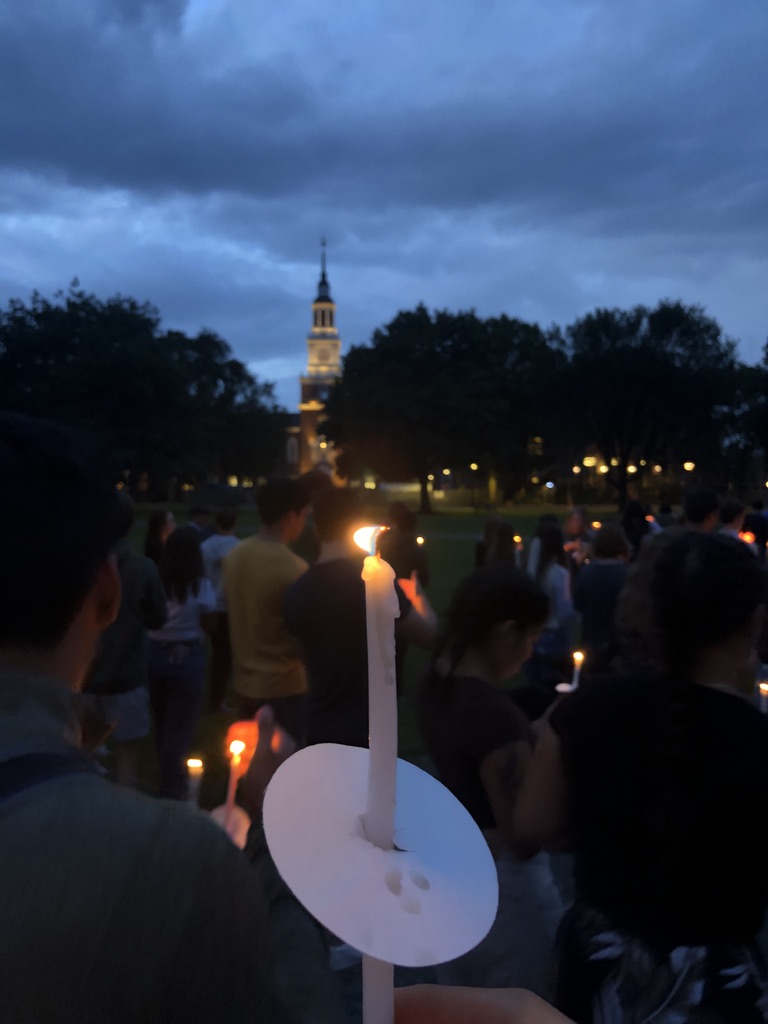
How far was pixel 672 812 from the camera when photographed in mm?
2150

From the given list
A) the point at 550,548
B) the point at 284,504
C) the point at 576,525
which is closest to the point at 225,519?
the point at 550,548

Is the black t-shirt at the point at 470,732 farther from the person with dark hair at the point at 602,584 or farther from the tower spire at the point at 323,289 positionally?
the tower spire at the point at 323,289

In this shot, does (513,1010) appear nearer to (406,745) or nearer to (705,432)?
(406,745)

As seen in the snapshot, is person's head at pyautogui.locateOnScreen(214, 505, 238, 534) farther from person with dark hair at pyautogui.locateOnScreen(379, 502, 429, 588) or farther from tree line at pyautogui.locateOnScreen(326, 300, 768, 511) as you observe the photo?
tree line at pyautogui.locateOnScreen(326, 300, 768, 511)

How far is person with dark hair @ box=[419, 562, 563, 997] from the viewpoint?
2.75 metres

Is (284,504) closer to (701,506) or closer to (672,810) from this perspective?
(701,506)

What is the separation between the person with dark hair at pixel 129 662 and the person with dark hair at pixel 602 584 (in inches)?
127

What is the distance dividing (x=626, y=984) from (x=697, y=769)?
50 cm

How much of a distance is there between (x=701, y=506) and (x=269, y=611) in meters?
3.86

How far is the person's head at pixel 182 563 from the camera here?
269 inches

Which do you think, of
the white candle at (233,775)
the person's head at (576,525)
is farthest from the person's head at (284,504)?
the person's head at (576,525)

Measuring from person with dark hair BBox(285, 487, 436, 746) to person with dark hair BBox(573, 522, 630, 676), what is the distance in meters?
2.59

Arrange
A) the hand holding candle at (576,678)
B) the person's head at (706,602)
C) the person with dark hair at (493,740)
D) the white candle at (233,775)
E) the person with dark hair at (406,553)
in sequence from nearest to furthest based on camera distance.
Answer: the white candle at (233,775)
the person's head at (706,602)
the person with dark hair at (493,740)
the hand holding candle at (576,678)
the person with dark hair at (406,553)

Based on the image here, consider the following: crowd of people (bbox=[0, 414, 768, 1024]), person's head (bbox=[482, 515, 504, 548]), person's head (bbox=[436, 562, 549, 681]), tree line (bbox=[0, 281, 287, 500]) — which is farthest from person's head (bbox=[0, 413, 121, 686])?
tree line (bbox=[0, 281, 287, 500])
